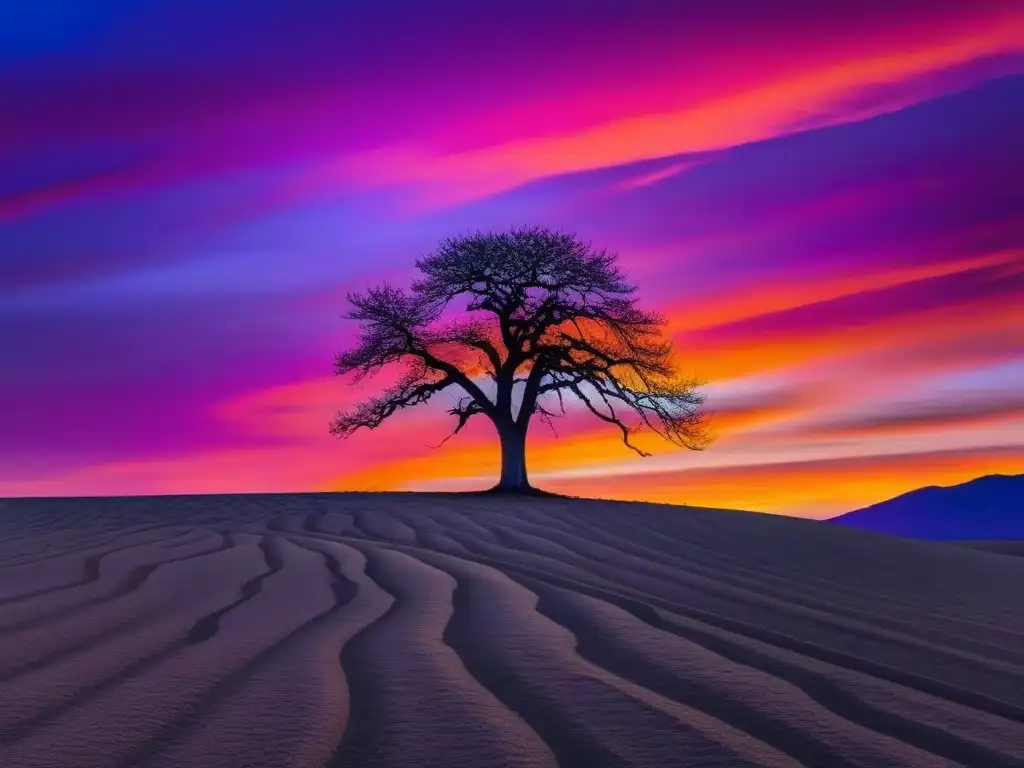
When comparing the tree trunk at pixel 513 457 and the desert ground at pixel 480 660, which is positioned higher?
the tree trunk at pixel 513 457

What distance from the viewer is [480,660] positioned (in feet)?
9.27

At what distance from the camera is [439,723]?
2176mm

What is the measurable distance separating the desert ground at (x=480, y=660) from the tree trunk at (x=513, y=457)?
1109 centimetres

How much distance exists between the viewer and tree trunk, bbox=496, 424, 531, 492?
58.3 feet

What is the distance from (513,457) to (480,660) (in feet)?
49.7

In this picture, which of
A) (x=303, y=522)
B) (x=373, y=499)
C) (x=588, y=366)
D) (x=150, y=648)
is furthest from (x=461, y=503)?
(x=150, y=648)

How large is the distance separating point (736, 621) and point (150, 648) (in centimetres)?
228

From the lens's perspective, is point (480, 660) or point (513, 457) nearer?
point (480, 660)

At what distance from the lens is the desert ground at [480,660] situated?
82.7 inches

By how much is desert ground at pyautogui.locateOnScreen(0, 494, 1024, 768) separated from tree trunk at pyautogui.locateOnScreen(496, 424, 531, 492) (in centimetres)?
1109

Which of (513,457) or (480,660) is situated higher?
(513,457)

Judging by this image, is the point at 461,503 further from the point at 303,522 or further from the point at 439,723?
the point at 439,723

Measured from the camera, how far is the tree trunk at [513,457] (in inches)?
700

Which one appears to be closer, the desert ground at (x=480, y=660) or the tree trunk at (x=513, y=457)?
the desert ground at (x=480, y=660)
